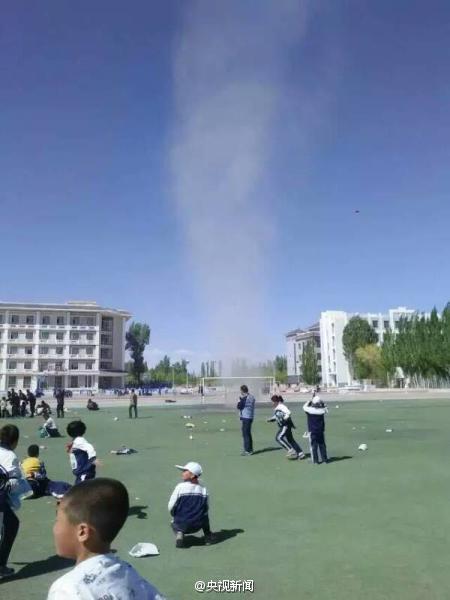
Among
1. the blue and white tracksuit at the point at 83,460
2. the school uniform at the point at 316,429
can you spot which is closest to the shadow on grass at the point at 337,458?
the school uniform at the point at 316,429

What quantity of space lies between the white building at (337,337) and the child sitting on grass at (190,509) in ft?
389

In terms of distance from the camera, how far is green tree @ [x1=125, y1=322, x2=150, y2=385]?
121 meters

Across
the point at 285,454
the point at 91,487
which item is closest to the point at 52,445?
the point at 285,454

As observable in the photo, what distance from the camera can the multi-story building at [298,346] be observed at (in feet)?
476

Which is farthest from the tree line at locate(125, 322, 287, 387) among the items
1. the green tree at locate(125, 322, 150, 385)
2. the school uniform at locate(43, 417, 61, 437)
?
the school uniform at locate(43, 417, 61, 437)

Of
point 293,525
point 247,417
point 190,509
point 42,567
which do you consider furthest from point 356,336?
point 42,567

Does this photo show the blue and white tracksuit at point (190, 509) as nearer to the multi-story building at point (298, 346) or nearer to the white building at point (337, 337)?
the white building at point (337, 337)

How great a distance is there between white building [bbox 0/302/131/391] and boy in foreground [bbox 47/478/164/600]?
108m

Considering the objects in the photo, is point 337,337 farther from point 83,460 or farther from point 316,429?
point 83,460

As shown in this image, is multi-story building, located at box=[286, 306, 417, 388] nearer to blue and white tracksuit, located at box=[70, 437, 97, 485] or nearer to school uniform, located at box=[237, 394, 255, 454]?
school uniform, located at box=[237, 394, 255, 454]

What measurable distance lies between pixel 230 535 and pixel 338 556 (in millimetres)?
1630

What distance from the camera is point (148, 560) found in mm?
6160

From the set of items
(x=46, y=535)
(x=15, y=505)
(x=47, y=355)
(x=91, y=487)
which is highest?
(x=47, y=355)

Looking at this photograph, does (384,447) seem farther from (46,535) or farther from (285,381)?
(285,381)
